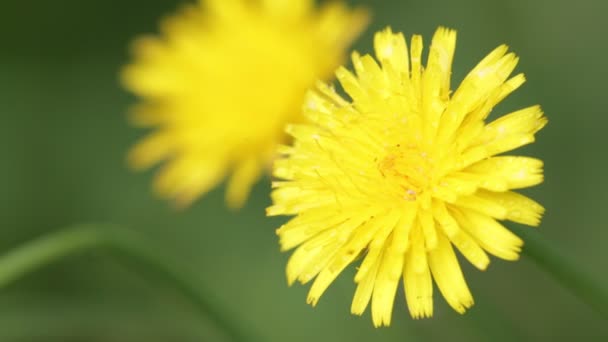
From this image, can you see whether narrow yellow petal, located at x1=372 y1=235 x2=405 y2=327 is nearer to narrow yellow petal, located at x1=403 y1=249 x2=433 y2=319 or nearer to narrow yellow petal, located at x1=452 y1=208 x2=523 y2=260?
narrow yellow petal, located at x1=403 y1=249 x2=433 y2=319

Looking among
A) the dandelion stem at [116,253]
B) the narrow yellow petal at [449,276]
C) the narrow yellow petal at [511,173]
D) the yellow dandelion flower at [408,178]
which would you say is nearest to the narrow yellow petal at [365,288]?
the yellow dandelion flower at [408,178]

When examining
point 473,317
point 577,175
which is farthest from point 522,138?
point 577,175

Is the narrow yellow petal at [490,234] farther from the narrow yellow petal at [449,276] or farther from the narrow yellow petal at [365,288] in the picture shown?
the narrow yellow petal at [365,288]

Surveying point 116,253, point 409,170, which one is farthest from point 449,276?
point 116,253

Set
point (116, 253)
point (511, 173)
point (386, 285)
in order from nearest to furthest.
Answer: point (511, 173) → point (386, 285) → point (116, 253)

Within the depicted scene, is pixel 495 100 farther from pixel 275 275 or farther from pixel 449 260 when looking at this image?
pixel 275 275

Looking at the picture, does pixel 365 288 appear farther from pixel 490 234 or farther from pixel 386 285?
A: pixel 490 234
